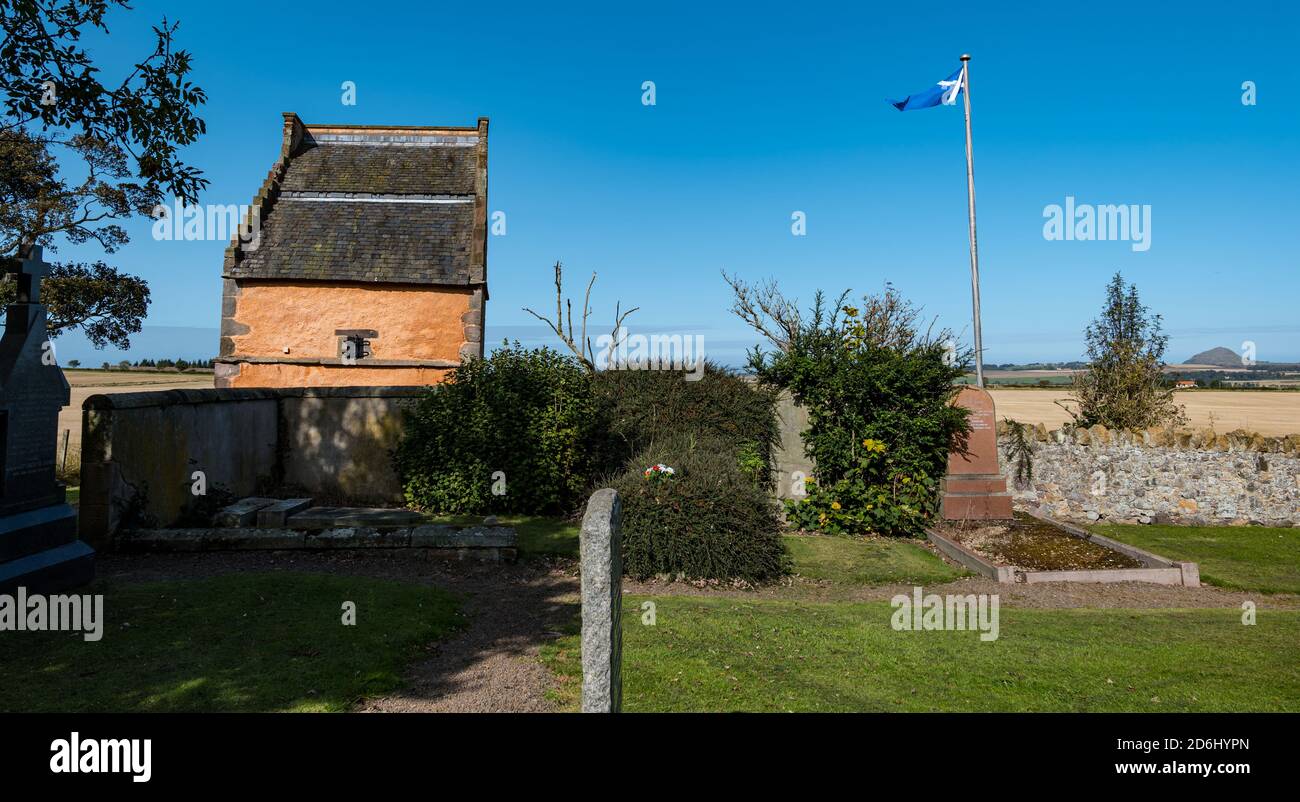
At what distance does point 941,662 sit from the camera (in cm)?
597

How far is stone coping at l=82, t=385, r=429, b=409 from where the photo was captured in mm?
8867

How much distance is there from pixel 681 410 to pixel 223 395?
8.26 meters

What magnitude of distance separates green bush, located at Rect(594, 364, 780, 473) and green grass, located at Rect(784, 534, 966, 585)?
245 cm

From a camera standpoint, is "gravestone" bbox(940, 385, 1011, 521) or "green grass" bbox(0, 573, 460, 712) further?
"gravestone" bbox(940, 385, 1011, 521)

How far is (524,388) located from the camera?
13.1 m

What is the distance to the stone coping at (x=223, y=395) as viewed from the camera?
887 cm

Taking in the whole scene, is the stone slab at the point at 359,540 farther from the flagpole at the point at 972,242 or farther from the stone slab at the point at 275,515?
the flagpole at the point at 972,242

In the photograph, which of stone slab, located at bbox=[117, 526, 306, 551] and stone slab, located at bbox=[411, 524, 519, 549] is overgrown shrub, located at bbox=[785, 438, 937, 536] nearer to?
stone slab, located at bbox=[411, 524, 519, 549]

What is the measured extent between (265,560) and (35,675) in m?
3.94

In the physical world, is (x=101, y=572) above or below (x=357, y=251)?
below

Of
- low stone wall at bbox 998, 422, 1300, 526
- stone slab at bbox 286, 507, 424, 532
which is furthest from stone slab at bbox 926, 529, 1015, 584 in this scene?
stone slab at bbox 286, 507, 424, 532
